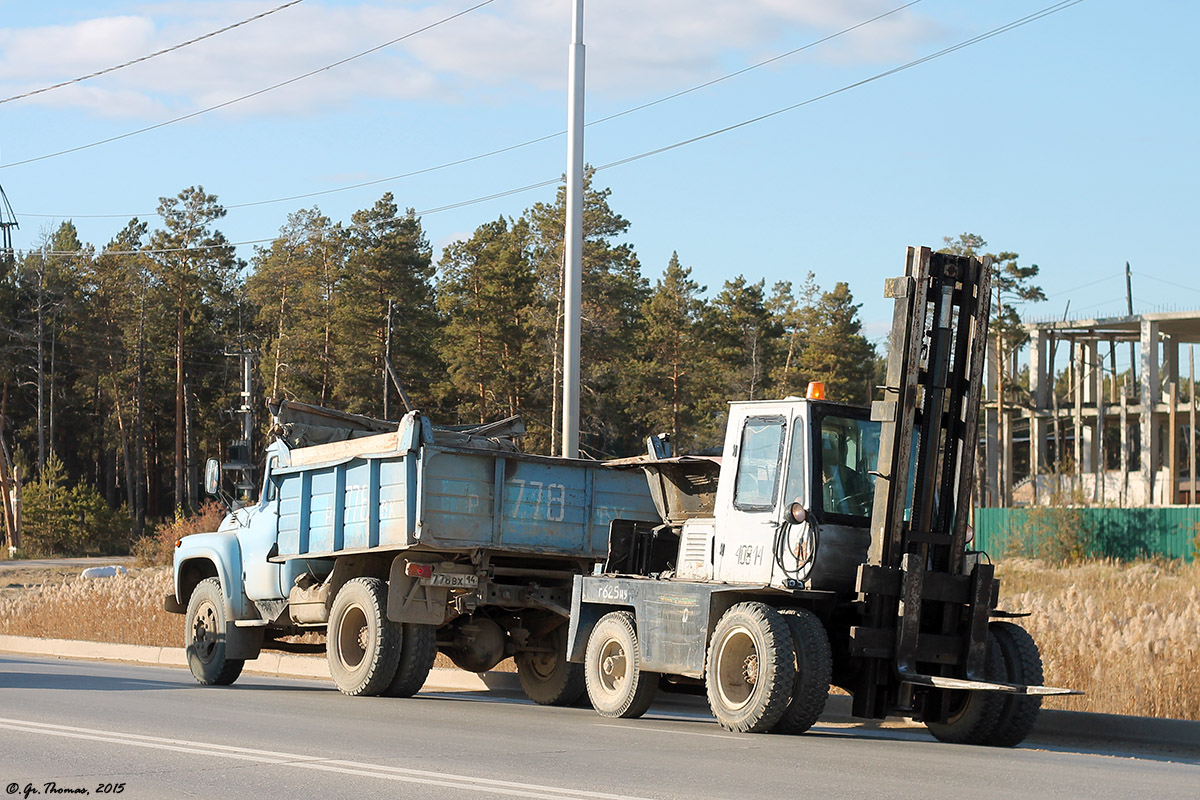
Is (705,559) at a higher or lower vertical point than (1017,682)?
higher

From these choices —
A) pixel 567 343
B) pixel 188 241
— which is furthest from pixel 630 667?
pixel 188 241

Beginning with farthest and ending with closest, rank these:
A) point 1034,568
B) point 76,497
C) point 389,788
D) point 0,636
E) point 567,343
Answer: point 76,497 < point 1034,568 < point 0,636 < point 567,343 < point 389,788

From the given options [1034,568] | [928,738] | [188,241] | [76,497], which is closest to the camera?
[928,738]

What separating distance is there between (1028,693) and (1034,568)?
34152mm

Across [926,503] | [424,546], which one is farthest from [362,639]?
[926,503]

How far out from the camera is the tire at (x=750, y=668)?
10.5 metres

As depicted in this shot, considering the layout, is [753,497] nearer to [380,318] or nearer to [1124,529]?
[1124,529]

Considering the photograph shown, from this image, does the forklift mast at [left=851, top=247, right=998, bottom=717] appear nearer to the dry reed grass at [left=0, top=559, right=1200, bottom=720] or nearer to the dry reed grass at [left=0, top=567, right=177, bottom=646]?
the dry reed grass at [left=0, top=559, right=1200, bottom=720]

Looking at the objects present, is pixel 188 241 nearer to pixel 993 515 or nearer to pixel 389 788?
pixel 993 515

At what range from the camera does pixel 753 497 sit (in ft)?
37.9

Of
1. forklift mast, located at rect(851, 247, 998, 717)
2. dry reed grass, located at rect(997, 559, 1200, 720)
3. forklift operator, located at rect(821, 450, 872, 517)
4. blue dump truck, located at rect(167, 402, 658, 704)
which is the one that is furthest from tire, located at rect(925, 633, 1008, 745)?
blue dump truck, located at rect(167, 402, 658, 704)

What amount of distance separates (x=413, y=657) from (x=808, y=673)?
17.0ft

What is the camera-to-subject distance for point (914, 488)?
11.2 metres

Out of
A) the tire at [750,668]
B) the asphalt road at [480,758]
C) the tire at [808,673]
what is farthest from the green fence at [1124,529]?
the tire at [808,673]
